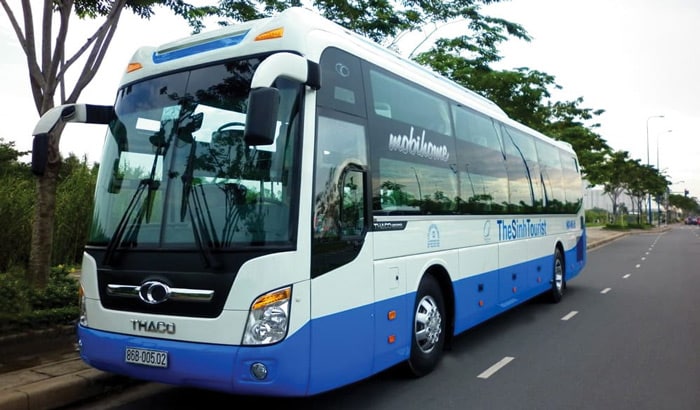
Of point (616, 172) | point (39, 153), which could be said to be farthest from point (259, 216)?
point (616, 172)

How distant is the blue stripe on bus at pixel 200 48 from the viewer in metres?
4.68

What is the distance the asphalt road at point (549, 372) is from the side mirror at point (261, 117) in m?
2.61

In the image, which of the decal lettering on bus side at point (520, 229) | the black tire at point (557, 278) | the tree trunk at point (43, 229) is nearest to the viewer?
the tree trunk at point (43, 229)

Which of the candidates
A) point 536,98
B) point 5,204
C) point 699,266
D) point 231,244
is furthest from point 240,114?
point 699,266

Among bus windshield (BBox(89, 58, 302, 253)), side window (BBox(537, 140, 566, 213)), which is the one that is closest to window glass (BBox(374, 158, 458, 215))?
bus windshield (BBox(89, 58, 302, 253))

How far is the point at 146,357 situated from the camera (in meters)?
4.23

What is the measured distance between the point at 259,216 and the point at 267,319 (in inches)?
29.1

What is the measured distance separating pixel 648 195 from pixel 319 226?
73469 mm

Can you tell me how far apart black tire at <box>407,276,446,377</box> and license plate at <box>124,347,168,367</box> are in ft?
8.20

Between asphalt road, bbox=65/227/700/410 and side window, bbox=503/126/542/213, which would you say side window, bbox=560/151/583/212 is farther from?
asphalt road, bbox=65/227/700/410

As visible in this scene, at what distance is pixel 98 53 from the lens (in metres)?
8.37

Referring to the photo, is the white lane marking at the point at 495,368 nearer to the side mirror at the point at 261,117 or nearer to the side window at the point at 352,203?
the side window at the point at 352,203

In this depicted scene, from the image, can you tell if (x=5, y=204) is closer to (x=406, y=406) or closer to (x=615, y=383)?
(x=406, y=406)

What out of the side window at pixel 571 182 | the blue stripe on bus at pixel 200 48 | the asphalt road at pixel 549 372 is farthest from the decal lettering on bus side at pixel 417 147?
the side window at pixel 571 182
